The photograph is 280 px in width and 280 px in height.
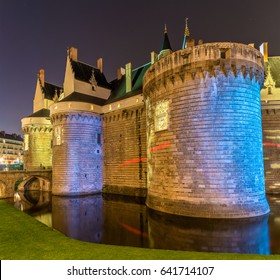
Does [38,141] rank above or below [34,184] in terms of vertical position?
above

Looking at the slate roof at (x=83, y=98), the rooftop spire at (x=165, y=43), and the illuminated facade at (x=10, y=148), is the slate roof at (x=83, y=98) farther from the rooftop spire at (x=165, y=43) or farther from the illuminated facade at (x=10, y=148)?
the illuminated facade at (x=10, y=148)

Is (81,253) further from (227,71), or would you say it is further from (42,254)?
(227,71)

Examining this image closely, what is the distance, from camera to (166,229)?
13.5 m

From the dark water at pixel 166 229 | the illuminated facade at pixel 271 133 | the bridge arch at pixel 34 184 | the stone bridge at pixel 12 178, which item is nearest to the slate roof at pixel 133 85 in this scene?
the stone bridge at pixel 12 178

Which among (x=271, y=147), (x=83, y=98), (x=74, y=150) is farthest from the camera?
(x=83, y=98)

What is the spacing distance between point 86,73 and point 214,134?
24.6 meters

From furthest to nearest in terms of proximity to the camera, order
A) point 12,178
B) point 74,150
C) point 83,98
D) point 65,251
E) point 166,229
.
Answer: point 83,98 → point 74,150 → point 12,178 → point 166,229 → point 65,251

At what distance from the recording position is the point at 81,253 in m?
8.95

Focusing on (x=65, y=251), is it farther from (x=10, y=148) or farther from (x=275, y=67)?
(x=10, y=148)

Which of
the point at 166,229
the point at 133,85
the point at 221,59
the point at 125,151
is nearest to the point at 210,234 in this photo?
the point at 166,229

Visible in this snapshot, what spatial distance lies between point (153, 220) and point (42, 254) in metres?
8.45

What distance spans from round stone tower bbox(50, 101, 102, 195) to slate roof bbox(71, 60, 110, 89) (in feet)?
17.6
